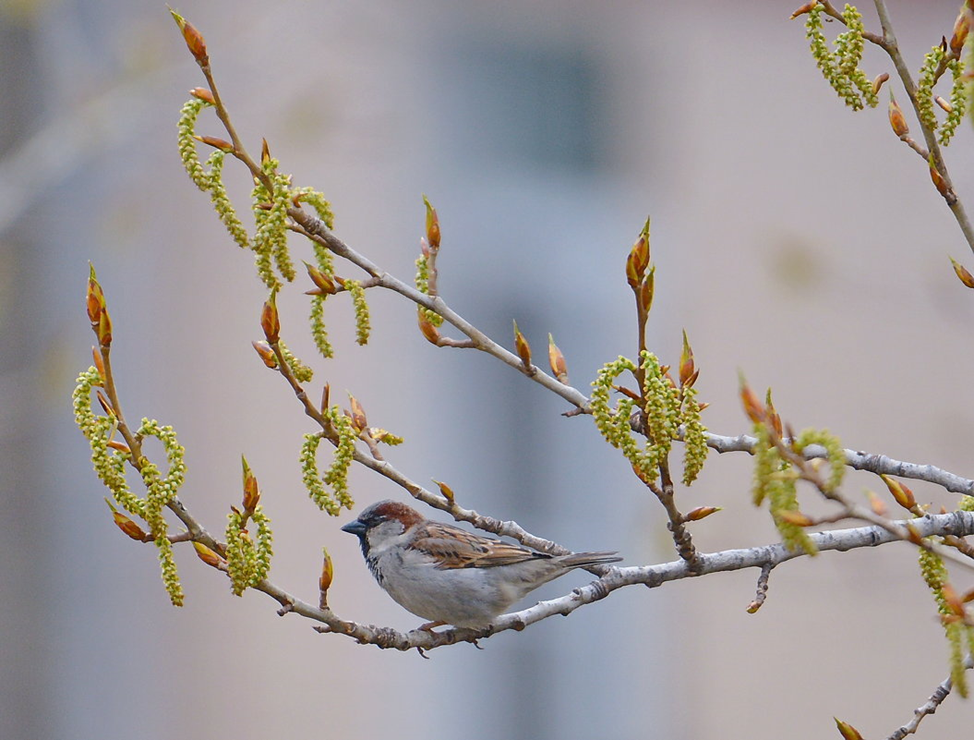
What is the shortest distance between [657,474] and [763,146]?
26.6 ft

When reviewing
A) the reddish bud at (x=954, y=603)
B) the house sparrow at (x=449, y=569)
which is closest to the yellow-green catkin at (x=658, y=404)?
the reddish bud at (x=954, y=603)

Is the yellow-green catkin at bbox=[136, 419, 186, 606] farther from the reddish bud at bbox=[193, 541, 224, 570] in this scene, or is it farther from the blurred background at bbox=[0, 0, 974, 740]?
the blurred background at bbox=[0, 0, 974, 740]

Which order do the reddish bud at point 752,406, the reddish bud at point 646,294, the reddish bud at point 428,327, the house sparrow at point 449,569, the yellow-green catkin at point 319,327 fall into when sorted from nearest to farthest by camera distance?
1. the reddish bud at point 752,406
2. the reddish bud at point 646,294
3. the yellow-green catkin at point 319,327
4. the reddish bud at point 428,327
5. the house sparrow at point 449,569

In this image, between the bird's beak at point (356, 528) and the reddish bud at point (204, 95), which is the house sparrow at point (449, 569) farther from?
the reddish bud at point (204, 95)

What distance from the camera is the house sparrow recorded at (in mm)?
3807

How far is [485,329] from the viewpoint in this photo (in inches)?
363

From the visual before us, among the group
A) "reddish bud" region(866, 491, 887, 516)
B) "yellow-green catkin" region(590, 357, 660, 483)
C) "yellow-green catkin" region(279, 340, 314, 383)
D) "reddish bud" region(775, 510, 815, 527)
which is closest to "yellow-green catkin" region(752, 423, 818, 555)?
"reddish bud" region(775, 510, 815, 527)

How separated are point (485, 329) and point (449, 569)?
5.37 meters

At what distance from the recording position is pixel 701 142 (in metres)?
9.93

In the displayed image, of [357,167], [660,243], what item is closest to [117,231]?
[357,167]

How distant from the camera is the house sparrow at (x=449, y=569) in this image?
3.81 meters

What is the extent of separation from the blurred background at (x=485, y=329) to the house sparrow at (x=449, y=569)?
3.64m

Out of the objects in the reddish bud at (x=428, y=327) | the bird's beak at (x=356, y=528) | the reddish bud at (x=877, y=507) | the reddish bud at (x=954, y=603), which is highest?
the reddish bud at (x=428, y=327)

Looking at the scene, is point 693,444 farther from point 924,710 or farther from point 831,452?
point 924,710
